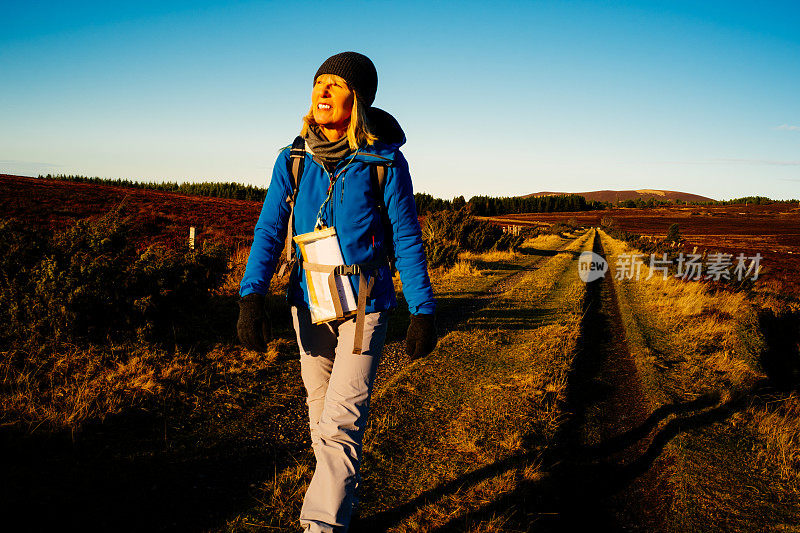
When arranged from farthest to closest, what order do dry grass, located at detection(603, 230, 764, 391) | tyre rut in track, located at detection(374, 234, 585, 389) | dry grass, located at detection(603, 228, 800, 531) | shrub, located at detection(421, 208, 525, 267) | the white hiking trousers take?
shrub, located at detection(421, 208, 525, 267), dry grass, located at detection(603, 230, 764, 391), tyre rut in track, located at detection(374, 234, 585, 389), dry grass, located at detection(603, 228, 800, 531), the white hiking trousers

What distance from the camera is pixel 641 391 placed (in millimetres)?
4750

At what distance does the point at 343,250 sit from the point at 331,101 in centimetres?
64

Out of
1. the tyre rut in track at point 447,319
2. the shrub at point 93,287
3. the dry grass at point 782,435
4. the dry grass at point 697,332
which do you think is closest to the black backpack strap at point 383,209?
the tyre rut in track at point 447,319

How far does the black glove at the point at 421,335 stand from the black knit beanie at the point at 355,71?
3.28ft

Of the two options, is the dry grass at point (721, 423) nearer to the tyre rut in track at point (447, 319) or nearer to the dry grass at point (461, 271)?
the tyre rut in track at point (447, 319)

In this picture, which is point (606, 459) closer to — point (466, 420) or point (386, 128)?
point (466, 420)

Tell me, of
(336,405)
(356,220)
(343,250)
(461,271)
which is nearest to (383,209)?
(356,220)

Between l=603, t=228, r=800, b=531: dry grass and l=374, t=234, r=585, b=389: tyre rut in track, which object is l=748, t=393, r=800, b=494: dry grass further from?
l=374, t=234, r=585, b=389: tyre rut in track

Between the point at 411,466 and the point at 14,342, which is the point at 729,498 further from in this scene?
the point at 14,342

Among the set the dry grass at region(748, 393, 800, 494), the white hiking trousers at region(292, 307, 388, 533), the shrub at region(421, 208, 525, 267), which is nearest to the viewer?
the white hiking trousers at region(292, 307, 388, 533)

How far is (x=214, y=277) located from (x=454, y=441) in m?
3.43

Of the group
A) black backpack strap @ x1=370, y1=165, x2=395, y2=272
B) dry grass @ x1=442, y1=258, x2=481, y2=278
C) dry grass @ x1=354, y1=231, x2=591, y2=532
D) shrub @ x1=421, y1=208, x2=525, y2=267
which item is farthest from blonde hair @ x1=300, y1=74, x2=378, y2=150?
shrub @ x1=421, y1=208, x2=525, y2=267

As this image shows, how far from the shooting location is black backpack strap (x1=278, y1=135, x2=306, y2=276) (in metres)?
1.88

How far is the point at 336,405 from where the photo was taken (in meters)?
1.80
